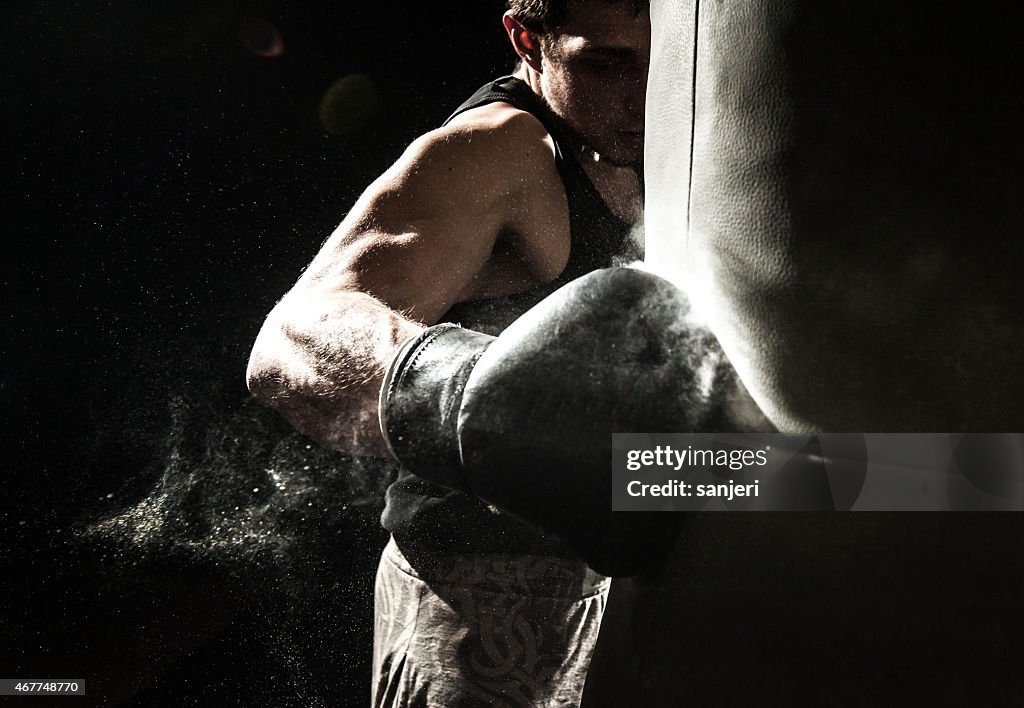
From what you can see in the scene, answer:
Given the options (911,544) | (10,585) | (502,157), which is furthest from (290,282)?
(911,544)

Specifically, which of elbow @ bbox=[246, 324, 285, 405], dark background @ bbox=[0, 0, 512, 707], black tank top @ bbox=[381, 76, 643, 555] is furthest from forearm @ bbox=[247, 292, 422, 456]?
dark background @ bbox=[0, 0, 512, 707]

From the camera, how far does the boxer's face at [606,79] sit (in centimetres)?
62

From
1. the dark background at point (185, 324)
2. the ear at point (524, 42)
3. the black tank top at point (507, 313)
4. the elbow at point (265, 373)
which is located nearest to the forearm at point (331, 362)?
the elbow at point (265, 373)

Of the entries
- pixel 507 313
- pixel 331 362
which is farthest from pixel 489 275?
pixel 331 362

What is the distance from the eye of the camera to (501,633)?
560 millimetres

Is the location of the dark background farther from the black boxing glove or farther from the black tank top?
the black boxing glove

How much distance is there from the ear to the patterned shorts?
47 cm

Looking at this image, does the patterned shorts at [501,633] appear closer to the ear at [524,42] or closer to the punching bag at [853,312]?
the punching bag at [853,312]

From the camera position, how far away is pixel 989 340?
1.06ft

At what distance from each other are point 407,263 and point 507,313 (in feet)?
0.35

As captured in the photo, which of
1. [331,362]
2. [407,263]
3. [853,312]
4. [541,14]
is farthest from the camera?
[541,14]

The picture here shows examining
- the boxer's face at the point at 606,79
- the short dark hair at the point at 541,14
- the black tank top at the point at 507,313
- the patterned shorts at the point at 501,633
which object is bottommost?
the patterned shorts at the point at 501,633

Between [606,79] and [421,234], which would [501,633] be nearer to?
[421,234]

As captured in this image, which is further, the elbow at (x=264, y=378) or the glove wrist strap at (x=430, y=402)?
the elbow at (x=264, y=378)
